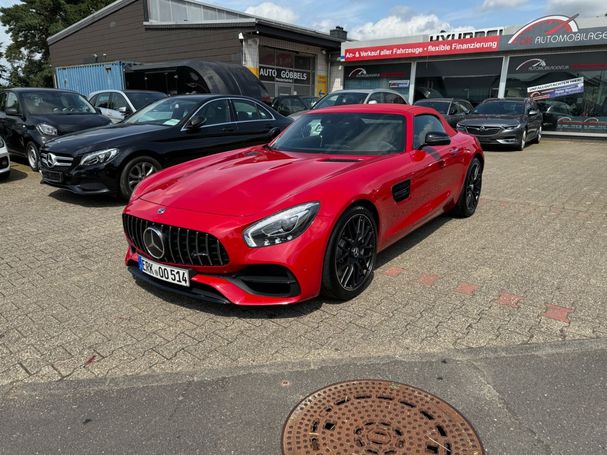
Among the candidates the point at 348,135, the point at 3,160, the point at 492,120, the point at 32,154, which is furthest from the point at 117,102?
the point at 492,120

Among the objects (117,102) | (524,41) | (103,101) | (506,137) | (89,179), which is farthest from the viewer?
(524,41)

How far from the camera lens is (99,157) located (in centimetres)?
632

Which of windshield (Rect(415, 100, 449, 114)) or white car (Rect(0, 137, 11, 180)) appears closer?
white car (Rect(0, 137, 11, 180))

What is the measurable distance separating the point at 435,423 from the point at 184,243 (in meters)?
1.94

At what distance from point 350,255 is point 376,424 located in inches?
57.7

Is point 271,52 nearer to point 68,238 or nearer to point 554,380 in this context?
point 68,238

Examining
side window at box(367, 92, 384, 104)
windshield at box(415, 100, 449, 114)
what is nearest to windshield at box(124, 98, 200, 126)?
side window at box(367, 92, 384, 104)

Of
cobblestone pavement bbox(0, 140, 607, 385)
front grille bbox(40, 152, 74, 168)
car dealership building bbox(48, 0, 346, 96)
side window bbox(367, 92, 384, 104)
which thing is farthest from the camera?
car dealership building bbox(48, 0, 346, 96)

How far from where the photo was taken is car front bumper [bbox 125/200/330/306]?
3.04 meters

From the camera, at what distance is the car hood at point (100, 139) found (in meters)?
6.37

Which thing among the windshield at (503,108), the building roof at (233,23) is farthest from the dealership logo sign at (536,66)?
the building roof at (233,23)

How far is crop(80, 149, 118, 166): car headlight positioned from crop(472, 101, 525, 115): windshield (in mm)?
11915

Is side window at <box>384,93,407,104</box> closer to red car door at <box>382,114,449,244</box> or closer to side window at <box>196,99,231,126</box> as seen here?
side window at <box>196,99,231,126</box>

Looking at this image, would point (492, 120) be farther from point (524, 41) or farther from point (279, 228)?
point (279, 228)
